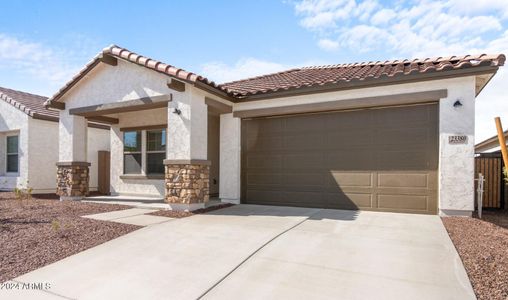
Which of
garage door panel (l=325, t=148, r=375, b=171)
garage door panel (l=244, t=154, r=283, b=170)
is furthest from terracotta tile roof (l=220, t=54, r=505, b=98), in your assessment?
garage door panel (l=244, t=154, r=283, b=170)

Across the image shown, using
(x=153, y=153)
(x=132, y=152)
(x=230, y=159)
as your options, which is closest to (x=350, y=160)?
(x=230, y=159)

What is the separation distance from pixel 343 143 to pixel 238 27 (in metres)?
5.33

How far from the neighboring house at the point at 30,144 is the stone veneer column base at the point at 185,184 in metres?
8.27

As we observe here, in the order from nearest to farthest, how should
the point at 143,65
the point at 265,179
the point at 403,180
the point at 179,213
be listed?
the point at 179,213 → the point at 403,180 → the point at 143,65 → the point at 265,179

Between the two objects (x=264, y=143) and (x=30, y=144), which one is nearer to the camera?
(x=264, y=143)

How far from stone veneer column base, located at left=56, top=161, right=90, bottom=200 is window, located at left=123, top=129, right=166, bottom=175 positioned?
1623 millimetres

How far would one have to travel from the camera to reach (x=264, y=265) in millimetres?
3984

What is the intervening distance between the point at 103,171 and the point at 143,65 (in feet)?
25.0

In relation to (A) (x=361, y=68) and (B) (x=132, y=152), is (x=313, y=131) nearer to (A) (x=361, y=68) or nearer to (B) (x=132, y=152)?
(A) (x=361, y=68)

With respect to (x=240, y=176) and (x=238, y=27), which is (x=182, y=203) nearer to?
(x=240, y=176)

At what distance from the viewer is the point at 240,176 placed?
9750mm

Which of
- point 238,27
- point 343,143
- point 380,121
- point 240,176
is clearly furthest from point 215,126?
point 380,121

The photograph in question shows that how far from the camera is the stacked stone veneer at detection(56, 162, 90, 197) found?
33.8 feet

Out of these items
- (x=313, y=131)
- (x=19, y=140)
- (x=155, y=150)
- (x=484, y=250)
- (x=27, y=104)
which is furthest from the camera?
(x=27, y=104)
